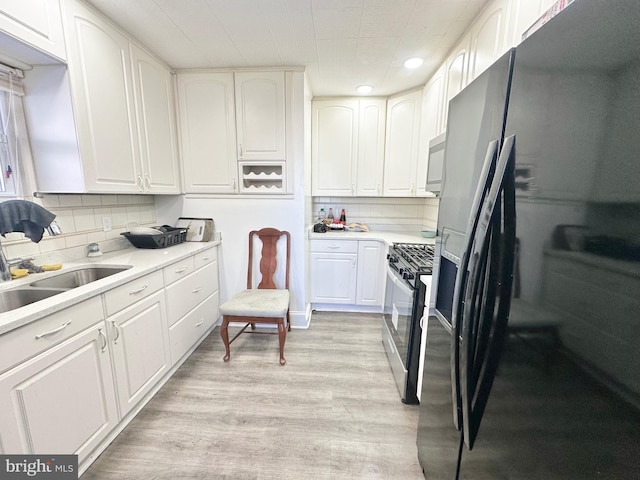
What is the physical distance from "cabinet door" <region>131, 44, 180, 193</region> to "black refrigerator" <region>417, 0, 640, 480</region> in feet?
7.48

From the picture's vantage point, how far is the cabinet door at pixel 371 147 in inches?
118

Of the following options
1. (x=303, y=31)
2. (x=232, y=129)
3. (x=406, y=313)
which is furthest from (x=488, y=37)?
(x=232, y=129)

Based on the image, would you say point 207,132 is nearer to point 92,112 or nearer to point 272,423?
point 92,112

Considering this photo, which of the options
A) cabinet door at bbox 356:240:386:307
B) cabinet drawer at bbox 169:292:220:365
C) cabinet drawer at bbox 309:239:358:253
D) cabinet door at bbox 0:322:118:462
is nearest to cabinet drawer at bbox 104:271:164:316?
cabinet door at bbox 0:322:118:462

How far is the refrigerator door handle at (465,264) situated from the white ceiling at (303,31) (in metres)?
1.46

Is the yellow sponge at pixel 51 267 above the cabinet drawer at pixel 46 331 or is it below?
above

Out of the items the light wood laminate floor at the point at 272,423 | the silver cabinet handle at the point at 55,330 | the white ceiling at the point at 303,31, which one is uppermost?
the white ceiling at the point at 303,31

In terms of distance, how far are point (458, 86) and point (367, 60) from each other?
79 centimetres

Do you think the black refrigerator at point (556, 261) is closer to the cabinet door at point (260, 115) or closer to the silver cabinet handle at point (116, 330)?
the silver cabinet handle at point (116, 330)

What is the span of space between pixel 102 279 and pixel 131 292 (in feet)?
0.56

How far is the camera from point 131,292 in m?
1.53

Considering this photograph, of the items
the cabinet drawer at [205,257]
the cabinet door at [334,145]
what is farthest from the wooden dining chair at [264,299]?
the cabinet door at [334,145]

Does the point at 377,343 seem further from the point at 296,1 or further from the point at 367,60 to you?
the point at 296,1

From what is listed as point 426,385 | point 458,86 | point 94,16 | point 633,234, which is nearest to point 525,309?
point 633,234
